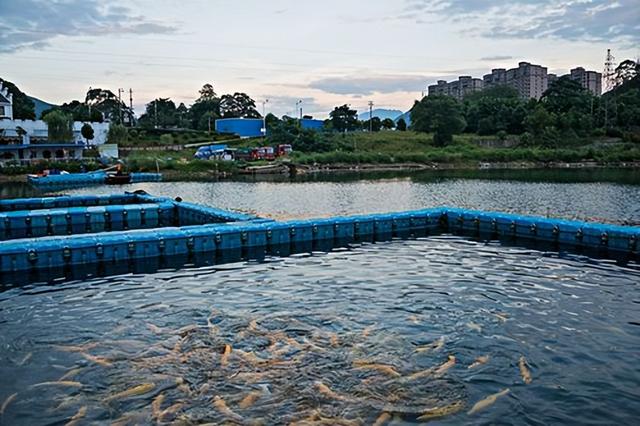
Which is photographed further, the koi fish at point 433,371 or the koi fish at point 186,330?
the koi fish at point 186,330

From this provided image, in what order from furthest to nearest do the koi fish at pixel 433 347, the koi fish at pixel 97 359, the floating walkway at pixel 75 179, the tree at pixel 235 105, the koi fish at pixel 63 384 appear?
the tree at pixel 235 105 → the floating walkway at pixel 75 179 → the koi fish at pixel 433 347 → the koi fish at pixel 97 359 → the koi fish at pixel 63 384

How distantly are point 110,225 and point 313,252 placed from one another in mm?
14185

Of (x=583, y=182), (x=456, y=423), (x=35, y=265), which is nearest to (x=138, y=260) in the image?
(x=35, y=265)

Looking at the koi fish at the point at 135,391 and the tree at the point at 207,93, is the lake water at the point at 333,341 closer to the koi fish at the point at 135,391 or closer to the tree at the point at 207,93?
the koi fish at the point at 135,391

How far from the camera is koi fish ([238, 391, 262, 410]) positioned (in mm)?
10617

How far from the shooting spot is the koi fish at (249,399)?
1062 cm

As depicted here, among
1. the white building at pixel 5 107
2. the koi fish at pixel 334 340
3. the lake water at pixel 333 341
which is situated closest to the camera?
the lake water at pixel 333 341

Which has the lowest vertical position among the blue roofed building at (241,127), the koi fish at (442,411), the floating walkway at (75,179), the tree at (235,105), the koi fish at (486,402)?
the koi fish at (486,402)

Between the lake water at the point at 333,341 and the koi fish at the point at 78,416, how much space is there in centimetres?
3

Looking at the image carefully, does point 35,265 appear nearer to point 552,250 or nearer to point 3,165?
point 552,250

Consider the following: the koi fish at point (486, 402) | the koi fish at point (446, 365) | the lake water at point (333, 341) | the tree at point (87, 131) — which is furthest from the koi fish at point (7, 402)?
the tree at point (87, 131)

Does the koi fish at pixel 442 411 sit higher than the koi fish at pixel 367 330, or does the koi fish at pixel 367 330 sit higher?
the koi fish at pixel 367 330

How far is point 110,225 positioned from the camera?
33.1 m

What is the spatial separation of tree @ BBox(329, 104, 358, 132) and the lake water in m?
92.9
